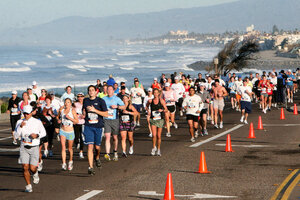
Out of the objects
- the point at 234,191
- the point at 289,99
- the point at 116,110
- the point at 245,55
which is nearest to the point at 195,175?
the point at 234,191

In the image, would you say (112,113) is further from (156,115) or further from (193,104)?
(193,104)

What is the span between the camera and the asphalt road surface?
11672mm

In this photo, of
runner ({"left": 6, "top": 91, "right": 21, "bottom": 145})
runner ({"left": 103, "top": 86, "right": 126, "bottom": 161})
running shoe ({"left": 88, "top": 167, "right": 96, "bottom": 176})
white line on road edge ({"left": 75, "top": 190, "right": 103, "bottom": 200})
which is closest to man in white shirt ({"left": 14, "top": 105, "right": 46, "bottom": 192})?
white line on road edge ({"left": 75, "top": 190, "right": 103, "bottom": 200})

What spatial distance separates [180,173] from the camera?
13.9m

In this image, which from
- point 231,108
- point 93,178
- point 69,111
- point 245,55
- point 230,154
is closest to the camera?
point 93,178

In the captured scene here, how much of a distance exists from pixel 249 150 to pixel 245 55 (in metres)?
50.1

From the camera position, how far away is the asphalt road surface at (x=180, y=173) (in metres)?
11.7

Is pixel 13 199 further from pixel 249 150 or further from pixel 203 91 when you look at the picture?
pixel 203 91

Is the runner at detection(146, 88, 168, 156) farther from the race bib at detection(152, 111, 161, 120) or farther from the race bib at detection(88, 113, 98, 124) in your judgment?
the race bib at detection(88, 113, 98, 124)

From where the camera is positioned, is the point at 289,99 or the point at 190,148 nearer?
the point at 190,148

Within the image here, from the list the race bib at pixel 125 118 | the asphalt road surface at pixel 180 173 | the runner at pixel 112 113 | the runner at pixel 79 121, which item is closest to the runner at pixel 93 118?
the asphalt road surface at pixel 180 173

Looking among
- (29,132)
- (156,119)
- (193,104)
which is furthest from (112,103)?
(193,104)

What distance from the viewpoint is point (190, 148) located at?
18.3 metres

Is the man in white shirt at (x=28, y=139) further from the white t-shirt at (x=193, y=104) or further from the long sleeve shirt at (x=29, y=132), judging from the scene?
the white t-shirt at (x=193, y=104)
